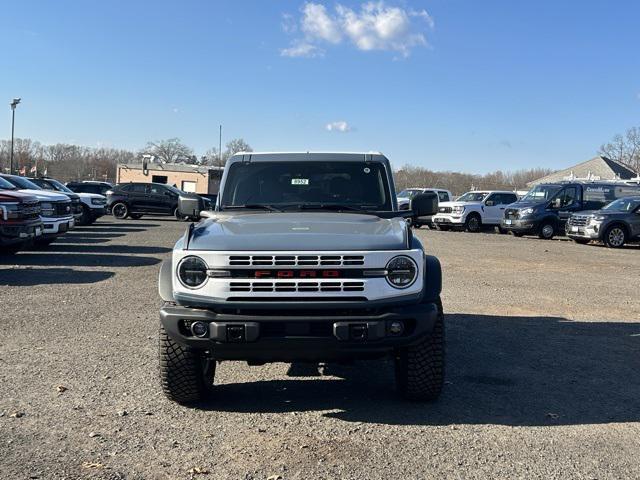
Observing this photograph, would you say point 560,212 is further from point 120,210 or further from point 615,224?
point 120,210

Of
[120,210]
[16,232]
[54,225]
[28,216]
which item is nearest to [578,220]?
[54,225]

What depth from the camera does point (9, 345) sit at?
6297mm

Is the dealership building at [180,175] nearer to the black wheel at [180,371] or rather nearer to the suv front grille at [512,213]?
the suv front grille at [512,213]

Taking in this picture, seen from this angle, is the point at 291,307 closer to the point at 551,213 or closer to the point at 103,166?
the point at 551,213

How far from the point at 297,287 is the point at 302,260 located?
177 mm

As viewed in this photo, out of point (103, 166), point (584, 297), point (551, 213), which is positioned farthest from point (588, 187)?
point (103, 166)

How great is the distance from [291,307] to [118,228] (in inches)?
836

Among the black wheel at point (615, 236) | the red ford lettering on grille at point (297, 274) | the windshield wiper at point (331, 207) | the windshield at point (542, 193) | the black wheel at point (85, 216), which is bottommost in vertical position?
the black wheel at point (85, 216)

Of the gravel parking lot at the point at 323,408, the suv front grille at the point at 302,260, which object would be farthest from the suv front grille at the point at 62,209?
the suv front grille at the point at 302,260

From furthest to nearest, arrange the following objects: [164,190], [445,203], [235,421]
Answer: [164,190]
[445,203]
[235,421]

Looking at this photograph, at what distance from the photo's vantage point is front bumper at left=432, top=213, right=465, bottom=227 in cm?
2759

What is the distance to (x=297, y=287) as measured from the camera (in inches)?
160

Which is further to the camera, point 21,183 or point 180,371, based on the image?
point 21,183

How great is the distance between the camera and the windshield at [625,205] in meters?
21.0
